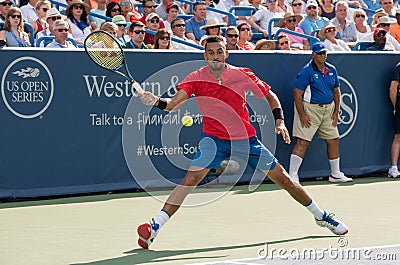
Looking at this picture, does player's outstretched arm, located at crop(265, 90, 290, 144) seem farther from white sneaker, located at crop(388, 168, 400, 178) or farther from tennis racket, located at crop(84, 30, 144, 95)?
white sneaker, located at crop(388, 168, 400, 178)

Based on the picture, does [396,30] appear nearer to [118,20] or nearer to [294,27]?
[294,27]

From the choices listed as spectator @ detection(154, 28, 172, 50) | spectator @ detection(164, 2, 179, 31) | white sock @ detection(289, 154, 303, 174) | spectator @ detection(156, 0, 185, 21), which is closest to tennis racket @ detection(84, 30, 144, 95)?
spectator @ detection(154, 28, 172, 50)

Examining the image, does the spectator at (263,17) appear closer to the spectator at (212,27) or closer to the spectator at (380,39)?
the spectator at (212,27)

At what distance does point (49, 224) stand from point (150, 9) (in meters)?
6.50

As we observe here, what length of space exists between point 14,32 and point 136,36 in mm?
1690

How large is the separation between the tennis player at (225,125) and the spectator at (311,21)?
8265 mm

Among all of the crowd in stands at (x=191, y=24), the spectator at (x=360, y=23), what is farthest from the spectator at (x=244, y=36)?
the spectator at (x=360, y=23)

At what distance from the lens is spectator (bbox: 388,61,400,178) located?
513 inches

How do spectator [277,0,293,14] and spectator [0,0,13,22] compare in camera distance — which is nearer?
spectator [0,0,13,22]

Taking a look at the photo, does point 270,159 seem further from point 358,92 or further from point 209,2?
point 209,2

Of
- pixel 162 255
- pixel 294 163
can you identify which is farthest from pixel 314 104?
pixel 162 255

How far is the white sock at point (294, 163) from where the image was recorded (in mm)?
12273

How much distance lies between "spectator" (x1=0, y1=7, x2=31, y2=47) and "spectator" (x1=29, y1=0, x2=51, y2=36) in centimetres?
149

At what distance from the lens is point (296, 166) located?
1227 cm
